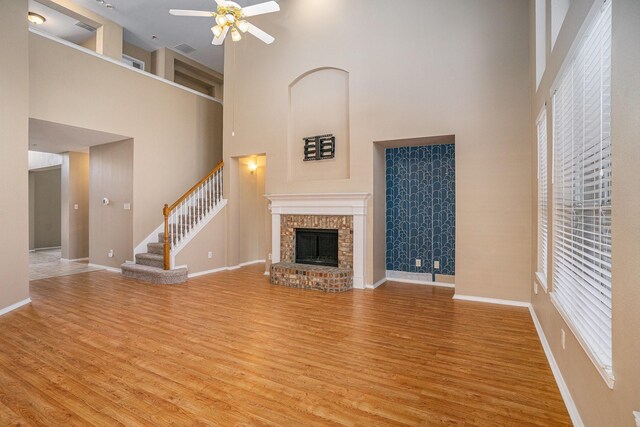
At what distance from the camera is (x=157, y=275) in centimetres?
605

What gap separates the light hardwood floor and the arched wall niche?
2.61m

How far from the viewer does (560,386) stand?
2.52m

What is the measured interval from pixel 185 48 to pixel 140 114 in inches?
129

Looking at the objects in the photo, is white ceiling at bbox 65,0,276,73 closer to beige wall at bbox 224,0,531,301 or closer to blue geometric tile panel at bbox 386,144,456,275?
beige wall at bbox 224,0,531,301

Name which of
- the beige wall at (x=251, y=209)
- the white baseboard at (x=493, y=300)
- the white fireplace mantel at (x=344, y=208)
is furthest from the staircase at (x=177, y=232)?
the white baseboard at (x=493, y=300)

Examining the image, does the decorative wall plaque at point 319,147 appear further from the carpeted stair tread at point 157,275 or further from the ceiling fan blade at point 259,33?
the carpeted stair tread at point 157,275

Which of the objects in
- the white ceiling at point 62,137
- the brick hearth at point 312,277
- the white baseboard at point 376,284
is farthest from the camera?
the white ceiling at point 62,137

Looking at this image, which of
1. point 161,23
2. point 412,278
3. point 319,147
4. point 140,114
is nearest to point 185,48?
point 161,23

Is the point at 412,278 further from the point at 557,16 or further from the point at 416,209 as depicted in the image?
the point at 557,16

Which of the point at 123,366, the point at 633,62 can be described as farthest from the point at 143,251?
the point at 633,62

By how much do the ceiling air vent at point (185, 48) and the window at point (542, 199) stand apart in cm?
875

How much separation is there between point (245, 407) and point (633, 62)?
9.14ft

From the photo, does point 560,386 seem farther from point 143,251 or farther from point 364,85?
point 143,251

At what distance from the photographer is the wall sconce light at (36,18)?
7.31 meters
